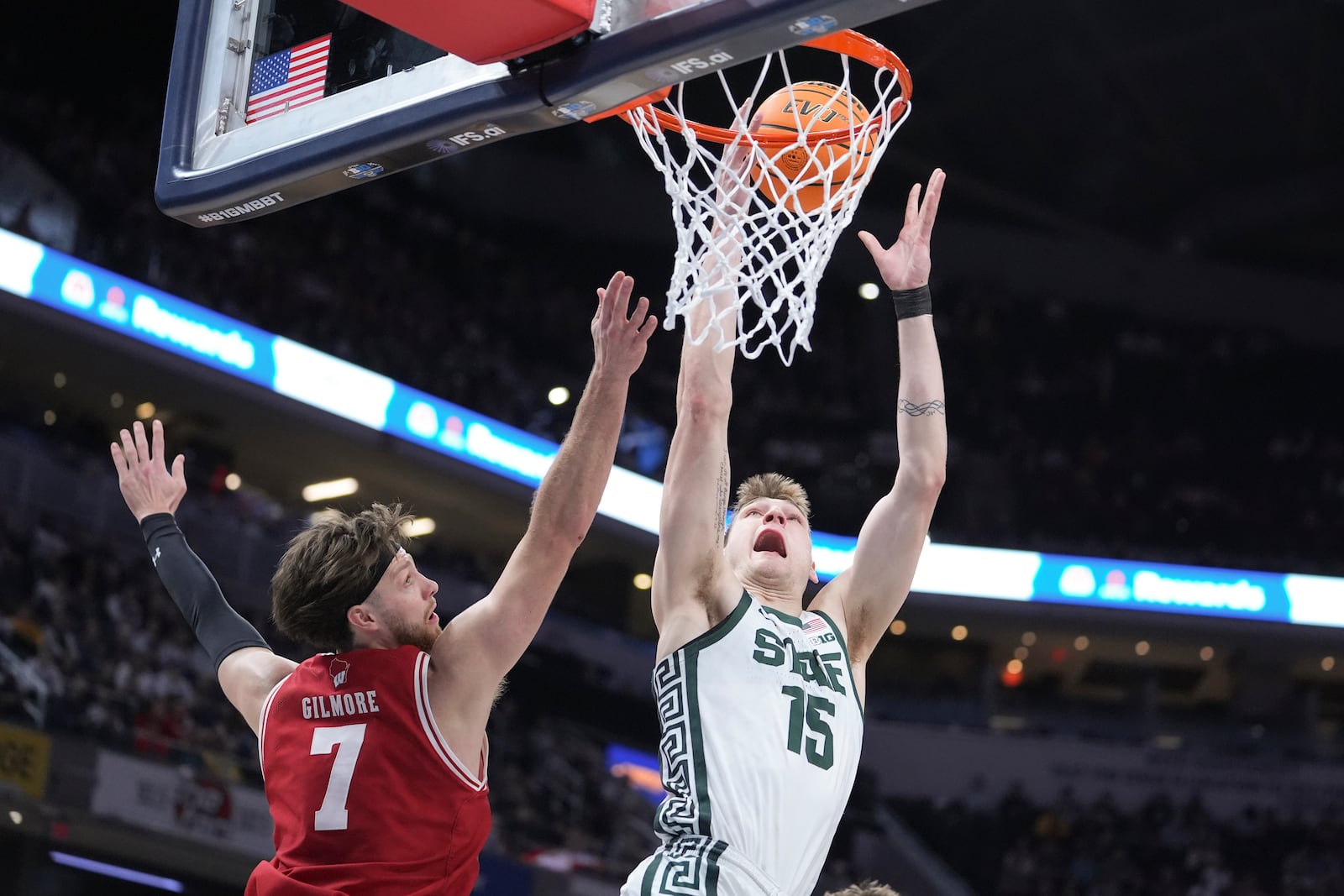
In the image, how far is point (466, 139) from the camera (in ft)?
9.45

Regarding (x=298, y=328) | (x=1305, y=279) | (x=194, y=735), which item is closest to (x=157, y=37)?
(x=298, y=328)

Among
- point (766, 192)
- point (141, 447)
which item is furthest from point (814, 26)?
point (141, 447)

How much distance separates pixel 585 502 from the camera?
2.84 meters

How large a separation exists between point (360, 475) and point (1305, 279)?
13540mm

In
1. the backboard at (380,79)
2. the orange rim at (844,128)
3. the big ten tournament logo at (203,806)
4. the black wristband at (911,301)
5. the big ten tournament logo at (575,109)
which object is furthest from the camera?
the big ten tournament logo at (203,806)

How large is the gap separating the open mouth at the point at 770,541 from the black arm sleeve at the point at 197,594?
3.85 feet

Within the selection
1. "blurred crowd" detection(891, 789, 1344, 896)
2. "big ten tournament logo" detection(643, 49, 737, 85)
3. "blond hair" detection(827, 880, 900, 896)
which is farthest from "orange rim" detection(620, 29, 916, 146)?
"blurred crowd" detection(891, 789, 1344, 896)

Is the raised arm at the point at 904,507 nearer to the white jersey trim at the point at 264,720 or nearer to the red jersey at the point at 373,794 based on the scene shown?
the red jersey at the point at 373,794

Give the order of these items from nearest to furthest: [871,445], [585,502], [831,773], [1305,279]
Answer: [585,502] < [831,773] < [871,445] < [1305,279]

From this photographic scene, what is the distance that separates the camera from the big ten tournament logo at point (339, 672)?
9.41 feet

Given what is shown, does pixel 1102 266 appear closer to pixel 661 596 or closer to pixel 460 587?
pixel 460 587

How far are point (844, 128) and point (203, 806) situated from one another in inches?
334

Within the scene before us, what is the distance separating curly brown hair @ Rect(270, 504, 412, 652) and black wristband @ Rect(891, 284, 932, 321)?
144cm

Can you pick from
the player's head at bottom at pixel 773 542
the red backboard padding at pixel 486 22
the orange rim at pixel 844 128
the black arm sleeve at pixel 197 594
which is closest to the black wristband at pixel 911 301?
the orange rim at pixel 844 128
